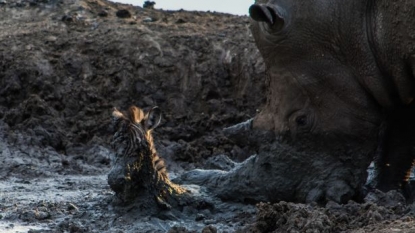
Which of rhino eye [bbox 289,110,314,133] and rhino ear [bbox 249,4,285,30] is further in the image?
rhino eye [bbox 289,110,314,133]

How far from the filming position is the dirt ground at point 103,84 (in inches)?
461

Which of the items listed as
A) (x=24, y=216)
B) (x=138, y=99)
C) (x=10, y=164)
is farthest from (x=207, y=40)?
(x=24, y=216)

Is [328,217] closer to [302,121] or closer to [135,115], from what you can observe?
[302,121]

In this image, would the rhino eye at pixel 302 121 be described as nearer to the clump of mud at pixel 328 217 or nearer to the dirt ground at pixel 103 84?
the clump of mud at pixel 328 217

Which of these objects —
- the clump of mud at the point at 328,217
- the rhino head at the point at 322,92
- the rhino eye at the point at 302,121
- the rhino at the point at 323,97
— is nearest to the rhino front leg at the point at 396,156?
the rhino at the point at 323,97

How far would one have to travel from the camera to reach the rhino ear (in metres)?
7.64

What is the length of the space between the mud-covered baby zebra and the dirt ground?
181cm

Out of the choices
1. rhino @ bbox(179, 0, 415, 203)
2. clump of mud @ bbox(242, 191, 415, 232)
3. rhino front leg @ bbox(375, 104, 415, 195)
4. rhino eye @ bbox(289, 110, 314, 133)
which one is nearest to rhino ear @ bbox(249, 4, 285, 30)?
rhino @ bbox(179, 0, 415, 203)

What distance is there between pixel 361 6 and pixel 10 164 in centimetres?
452

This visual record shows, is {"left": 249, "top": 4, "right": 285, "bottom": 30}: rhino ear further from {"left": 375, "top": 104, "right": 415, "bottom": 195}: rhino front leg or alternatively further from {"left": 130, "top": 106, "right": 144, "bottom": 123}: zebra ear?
{"left": 375, "top": 104, "right": 415, "bottom": 195}: rhino front leg

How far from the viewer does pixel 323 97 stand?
805 centimetres

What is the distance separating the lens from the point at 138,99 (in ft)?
42.4

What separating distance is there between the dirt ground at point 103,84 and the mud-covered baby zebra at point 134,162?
71.1 inches

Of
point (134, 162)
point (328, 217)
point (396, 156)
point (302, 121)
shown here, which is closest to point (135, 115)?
point (134, 162)
